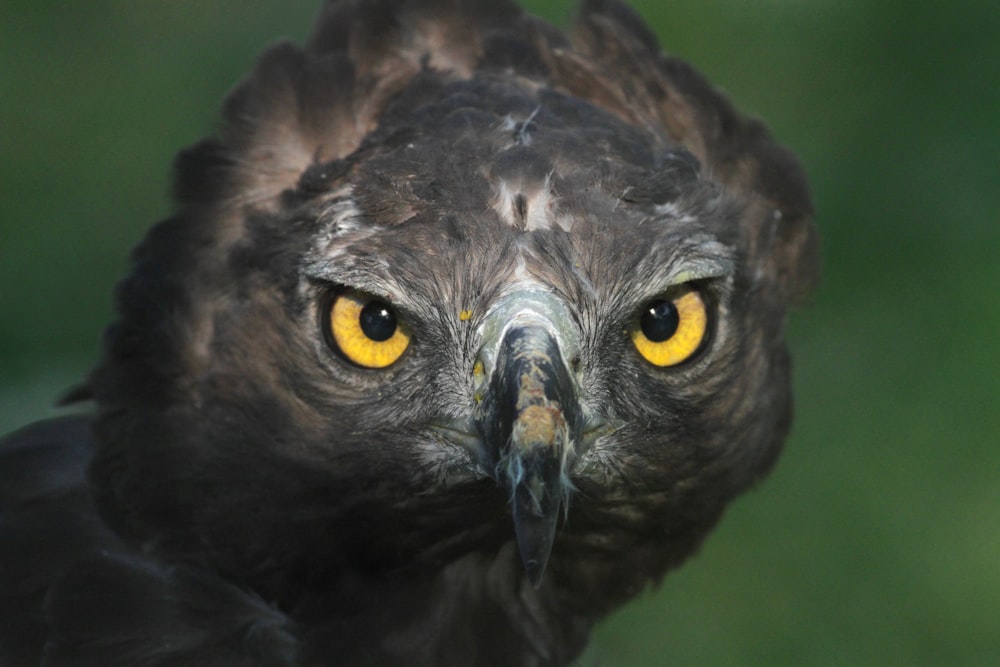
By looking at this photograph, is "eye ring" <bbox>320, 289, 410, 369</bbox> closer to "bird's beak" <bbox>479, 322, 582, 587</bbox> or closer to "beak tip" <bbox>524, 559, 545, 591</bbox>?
"bird's beak" <bbox>479, 322, 582, 587</bbox>

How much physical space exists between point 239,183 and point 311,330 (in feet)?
2.07

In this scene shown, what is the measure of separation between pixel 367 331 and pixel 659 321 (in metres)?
0.80

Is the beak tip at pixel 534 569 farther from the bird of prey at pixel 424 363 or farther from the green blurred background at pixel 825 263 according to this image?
the green blurred background at pixel 825 263

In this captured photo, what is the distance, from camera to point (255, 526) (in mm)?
4426

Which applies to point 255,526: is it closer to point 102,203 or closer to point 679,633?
point 679,633

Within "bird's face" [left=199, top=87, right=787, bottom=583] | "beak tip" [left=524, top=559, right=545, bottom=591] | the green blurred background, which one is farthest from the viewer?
the green blurred background

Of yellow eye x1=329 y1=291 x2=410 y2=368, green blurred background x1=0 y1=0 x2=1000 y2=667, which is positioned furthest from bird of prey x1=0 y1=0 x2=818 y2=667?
green blurred background x1=0 y1=0 x2=1000 y2=667

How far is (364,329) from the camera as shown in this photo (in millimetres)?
4094

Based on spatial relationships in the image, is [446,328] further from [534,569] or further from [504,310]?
[534,569]

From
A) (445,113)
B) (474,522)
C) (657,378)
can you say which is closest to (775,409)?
(657,378)

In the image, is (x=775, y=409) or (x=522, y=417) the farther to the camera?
(x=775, y=409)

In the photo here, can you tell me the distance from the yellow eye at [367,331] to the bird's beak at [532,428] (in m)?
0.35

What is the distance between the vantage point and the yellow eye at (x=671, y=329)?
4.18 meters

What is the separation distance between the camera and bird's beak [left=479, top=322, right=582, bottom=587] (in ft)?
12.0
